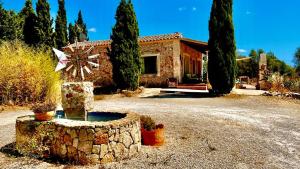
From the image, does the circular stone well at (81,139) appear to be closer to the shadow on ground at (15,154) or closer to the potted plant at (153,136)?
the shadow on ground at (15,154)

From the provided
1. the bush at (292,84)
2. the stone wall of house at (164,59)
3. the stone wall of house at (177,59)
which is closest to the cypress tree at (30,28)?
the stone wall of house at (164,59)

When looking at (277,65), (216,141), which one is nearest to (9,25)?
(216,141)

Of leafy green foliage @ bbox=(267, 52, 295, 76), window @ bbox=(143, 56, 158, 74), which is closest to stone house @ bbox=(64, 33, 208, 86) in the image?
window @ bbox=(143, 56, 158, 74)

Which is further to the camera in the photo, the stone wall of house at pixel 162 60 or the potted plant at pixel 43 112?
the stone wall of house at pixel 162 60

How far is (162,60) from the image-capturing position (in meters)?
19.1

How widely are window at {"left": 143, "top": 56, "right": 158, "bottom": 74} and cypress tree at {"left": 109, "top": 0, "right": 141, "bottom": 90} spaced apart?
2.58 m

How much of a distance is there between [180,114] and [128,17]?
357 inches

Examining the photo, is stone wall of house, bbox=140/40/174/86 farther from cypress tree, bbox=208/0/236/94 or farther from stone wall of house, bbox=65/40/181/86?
cypress tree, bbox=208/0/236/94

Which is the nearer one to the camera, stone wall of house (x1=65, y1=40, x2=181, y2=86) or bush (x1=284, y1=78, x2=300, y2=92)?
bush (x1=284, y1=78, x2=300, y2=92)

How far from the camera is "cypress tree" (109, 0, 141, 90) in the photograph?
1652cm

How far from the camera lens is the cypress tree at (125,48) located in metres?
16.5

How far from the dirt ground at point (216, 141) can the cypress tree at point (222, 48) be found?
3665 mm

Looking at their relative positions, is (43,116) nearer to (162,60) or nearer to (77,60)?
(77,60)

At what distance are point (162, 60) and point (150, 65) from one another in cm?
105
